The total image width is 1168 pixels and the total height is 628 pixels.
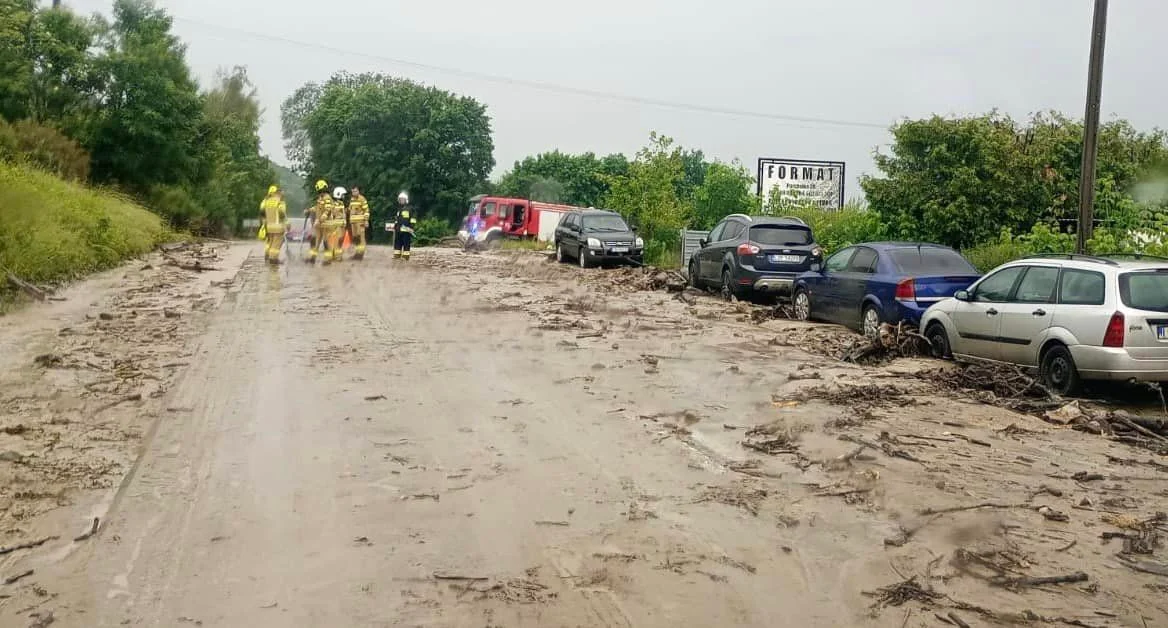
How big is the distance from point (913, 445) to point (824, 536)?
8.65ft

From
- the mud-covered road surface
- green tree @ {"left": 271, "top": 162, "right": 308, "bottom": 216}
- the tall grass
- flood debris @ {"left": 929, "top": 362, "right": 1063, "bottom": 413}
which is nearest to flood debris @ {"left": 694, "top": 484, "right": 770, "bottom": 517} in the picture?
the mud-covered road surface

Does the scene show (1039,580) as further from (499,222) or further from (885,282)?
(499,222)

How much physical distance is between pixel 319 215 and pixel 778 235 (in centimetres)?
1169

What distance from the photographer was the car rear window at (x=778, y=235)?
2083 cm

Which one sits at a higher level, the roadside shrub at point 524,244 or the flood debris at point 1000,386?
the roadside shrub at point 524,244

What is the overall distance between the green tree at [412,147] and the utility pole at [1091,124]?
177 ft

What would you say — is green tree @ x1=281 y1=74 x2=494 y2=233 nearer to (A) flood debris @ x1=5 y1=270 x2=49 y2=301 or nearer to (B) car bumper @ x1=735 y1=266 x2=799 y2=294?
(B) car bumper @ x1=735 y1=266 x2=799 y2=294

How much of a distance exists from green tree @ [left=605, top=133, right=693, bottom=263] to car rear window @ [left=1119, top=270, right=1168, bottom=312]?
26.6m

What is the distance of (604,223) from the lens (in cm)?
3167

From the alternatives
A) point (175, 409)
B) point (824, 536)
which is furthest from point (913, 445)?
point (175, 409)

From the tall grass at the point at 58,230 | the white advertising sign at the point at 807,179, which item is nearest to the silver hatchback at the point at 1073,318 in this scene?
the tall grass at the point at 58,230

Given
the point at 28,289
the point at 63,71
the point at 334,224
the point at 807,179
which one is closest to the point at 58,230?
the point at 28,289

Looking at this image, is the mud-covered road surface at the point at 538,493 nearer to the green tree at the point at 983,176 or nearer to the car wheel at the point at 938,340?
the car wheel at the point at 938,340

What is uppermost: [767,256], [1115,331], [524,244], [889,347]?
[767,256]
